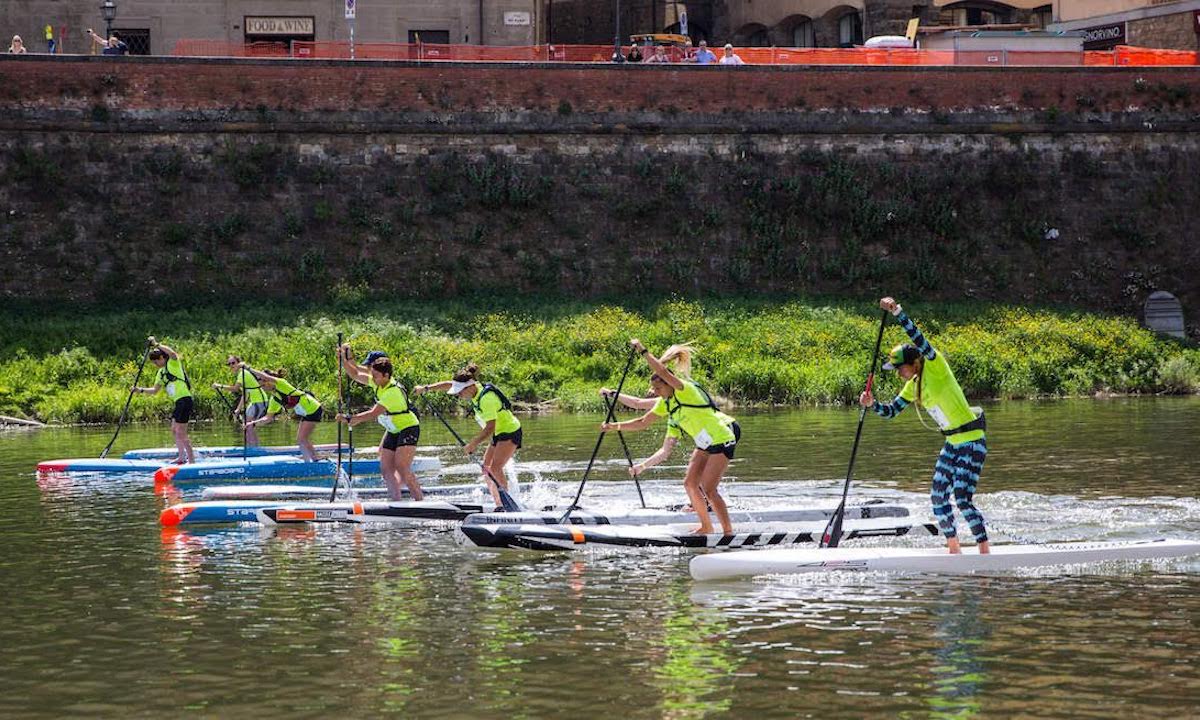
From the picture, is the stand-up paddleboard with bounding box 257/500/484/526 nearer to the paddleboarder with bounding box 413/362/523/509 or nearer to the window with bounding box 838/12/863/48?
the paddleboarder with bounding box 413/362/523/509

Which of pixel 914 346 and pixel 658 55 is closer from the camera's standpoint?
pixel 914 346

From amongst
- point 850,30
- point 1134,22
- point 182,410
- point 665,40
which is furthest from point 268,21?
point 1134,22

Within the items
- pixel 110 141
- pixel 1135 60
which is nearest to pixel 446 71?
pixel 110 141

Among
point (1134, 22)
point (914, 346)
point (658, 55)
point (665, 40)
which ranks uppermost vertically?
point (1134, 22)

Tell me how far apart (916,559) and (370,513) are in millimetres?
6569

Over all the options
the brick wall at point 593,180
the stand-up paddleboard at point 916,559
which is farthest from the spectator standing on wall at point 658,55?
the stand-up paddleboard at point 916,559

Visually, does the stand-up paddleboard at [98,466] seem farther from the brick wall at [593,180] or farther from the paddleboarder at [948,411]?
the brick wall at [593,180]

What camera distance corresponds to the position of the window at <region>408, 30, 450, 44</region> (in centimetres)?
4856

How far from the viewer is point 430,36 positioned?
160ft

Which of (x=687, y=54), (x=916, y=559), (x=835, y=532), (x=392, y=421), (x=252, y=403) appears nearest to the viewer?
(x=916, y=559)

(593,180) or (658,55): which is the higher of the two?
(658,55)

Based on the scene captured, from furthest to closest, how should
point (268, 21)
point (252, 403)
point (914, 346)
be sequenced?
point (268, 21)
point (252, 403)
point (914, 346)

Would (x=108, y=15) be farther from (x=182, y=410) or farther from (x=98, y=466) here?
(x=98, y=466)

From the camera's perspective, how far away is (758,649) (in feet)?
38.3
